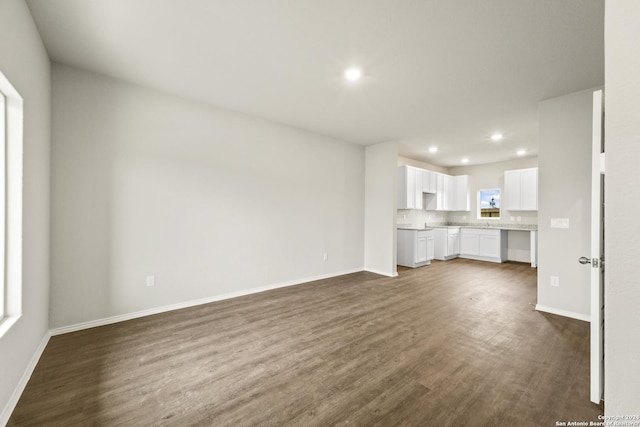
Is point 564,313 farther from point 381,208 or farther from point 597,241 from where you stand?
point 381,208

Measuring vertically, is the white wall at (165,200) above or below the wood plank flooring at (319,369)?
above

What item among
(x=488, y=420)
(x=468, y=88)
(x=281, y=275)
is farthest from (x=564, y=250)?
(x=281, y=275)

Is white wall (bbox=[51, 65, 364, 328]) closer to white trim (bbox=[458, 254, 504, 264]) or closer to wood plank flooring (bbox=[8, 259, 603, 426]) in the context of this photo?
wood plank flooring (bbox=[8, 259, 603, 426])

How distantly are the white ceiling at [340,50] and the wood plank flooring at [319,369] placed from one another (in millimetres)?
2754

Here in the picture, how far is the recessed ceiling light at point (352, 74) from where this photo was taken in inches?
112

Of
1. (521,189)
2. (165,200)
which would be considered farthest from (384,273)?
(521,189)

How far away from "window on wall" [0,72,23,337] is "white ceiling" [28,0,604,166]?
891 millimetres

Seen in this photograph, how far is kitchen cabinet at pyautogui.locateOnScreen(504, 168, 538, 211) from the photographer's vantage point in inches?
259

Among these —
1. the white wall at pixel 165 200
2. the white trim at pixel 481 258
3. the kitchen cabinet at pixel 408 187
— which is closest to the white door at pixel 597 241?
the white wall at pixel 165 200

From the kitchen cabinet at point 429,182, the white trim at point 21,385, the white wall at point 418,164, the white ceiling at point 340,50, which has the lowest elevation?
the white trim at point 21,385

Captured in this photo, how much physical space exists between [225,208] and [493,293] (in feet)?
14.2

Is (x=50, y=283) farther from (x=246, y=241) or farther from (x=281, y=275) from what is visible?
(x=281, y=275)

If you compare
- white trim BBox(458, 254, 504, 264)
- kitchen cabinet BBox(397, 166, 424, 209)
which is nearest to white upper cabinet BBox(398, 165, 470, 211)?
kitchen cabinet BBox(397, 166, 424, 209)

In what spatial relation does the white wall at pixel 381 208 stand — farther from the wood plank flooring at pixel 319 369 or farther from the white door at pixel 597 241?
the white door at pixel 597 241
